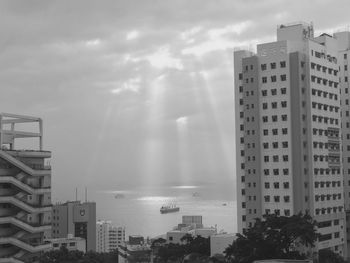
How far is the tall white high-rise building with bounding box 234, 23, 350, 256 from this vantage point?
50.4m

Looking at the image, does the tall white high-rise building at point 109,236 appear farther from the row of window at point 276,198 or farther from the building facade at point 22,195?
the building facade at point 22,195

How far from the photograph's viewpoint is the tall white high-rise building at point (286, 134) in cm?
5044

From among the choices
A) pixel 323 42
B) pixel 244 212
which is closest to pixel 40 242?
pixel 244 212

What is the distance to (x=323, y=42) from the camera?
2188 inches

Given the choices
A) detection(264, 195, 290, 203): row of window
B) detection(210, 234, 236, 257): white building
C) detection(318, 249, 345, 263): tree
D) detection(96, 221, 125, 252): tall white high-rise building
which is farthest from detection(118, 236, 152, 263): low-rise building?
detection(96, 221, 125, 252): tall white high-rise building

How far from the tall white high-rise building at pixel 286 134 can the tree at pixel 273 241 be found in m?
13.2

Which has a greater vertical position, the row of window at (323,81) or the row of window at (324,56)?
the row of window at (324,56)

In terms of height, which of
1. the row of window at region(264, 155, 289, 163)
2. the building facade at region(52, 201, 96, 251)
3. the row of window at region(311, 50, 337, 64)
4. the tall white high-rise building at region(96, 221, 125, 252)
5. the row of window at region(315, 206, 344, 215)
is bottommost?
the tall white high-rise building at region(96, 221, 125, 252)

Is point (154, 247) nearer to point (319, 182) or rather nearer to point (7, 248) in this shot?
point (319, 182)

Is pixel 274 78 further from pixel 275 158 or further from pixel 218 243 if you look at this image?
pixel 218 243

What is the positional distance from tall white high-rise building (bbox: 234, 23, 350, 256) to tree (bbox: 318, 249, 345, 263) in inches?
101

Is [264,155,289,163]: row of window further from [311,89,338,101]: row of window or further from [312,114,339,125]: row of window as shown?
[311,89,338,101]: row of window

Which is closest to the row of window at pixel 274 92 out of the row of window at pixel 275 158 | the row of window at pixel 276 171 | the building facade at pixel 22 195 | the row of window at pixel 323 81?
the row of window at pixel 323 81

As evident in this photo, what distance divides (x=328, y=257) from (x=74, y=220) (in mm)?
61038
